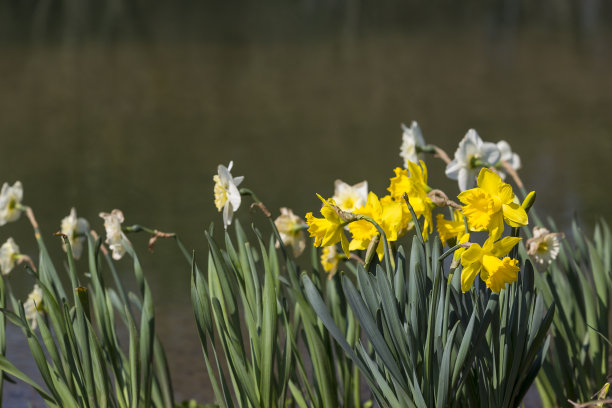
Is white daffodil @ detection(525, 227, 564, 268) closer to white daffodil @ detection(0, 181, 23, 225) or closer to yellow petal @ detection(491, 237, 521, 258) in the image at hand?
yellow petal @ detection(491, 237, 521, 258)

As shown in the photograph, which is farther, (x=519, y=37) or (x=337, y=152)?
(x=519, y=37)

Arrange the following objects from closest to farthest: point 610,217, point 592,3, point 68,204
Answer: point 610,217 → point 68,204 → point 592,3

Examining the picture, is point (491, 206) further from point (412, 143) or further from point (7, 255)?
point (7, 255)

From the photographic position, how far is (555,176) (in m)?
5.67

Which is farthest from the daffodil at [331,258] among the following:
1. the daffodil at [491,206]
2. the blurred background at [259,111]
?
the blurred background at [259,111]

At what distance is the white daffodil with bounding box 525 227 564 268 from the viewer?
199cm

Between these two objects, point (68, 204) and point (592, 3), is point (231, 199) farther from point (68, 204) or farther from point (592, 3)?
point (592, 3)

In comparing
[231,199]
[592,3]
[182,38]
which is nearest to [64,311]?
[231,199]

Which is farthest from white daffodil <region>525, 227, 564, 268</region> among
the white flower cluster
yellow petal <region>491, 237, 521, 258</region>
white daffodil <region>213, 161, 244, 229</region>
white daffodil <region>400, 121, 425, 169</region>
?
white daffodil <region>213, 161, 244, 229</region>

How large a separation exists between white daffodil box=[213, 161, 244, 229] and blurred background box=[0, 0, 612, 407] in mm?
1118

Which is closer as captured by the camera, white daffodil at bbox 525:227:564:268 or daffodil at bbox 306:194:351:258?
daffodil at bbox 306:194:351:258

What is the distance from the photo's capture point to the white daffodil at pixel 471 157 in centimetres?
199

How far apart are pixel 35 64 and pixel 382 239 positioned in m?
9.44

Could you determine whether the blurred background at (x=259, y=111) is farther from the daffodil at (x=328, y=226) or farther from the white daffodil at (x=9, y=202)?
the daffodil at (x=328, y=226)
